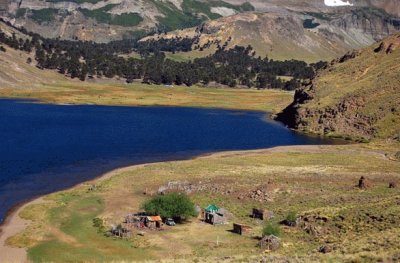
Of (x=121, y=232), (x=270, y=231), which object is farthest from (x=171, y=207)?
(x=270, y=231)

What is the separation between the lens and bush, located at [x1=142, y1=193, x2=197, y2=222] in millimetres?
71375

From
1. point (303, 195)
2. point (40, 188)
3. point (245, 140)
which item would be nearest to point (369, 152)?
point (245, 140)

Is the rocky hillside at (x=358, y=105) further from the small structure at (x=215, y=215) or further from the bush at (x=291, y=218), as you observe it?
the small structure at (x=215, y=215)

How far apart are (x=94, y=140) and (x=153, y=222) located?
2797 inches

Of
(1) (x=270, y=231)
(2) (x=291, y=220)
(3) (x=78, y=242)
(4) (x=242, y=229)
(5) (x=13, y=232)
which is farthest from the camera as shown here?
(2) (x=291, y=220)

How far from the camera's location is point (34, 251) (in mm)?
61719

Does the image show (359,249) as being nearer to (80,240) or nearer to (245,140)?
(80,240)

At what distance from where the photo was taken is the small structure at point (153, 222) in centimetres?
6969

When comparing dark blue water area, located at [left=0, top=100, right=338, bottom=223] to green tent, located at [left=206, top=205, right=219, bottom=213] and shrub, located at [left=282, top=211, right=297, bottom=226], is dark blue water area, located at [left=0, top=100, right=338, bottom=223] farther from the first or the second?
shrub, located at [left=282, top=211, right=297, bottom=226]

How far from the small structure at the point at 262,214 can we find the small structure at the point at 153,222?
40.5 ft

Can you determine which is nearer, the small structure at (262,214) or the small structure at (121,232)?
the small structure at (121,232)

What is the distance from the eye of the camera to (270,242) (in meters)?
60.7

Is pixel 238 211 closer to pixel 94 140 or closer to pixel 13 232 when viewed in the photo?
pixel 13 232

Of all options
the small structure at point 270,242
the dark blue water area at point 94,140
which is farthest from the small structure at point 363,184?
the dark blue water area at point 94,140
